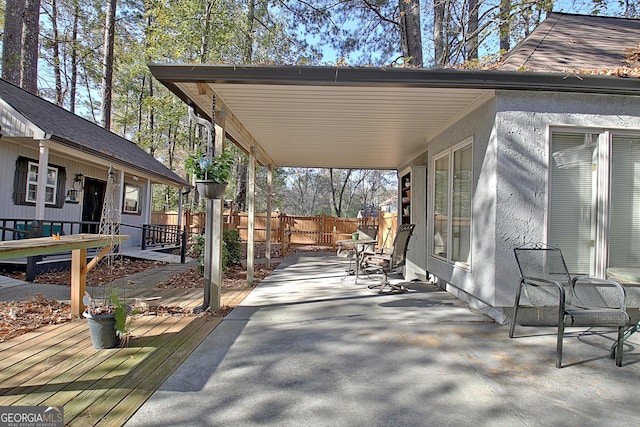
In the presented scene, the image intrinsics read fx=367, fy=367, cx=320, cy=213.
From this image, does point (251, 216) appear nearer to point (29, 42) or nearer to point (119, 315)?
point (119, 315)

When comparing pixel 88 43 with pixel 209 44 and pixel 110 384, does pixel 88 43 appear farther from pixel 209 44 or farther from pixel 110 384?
pixel 110 384

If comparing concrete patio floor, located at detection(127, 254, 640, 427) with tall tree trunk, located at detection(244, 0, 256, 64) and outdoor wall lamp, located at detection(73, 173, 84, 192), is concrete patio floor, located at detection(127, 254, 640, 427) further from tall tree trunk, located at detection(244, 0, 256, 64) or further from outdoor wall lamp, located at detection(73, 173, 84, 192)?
tall tree trunk, located at detection(244, 0, 256, 64)

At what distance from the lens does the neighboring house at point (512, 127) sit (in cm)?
367

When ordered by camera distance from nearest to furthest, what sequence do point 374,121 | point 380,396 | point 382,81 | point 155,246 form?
point 380,396 → point 382,81 → point 374,121 → point 155,246

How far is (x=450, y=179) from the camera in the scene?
537 cm

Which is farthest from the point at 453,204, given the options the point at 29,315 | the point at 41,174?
the point at 41,174

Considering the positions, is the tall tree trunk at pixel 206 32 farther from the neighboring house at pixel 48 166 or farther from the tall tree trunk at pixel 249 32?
the neighboring house at pixel 48 166

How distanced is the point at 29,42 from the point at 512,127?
11.3 meters

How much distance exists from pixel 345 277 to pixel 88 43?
20146 mm

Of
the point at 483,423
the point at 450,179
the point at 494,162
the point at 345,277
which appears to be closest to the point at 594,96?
the point at 494,162

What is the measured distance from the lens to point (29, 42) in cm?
923

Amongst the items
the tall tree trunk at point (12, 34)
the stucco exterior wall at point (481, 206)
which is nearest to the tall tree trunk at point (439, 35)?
the stucco exterior wall at point (481, 206)

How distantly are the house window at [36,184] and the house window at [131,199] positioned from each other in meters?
2.59

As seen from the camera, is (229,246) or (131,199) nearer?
(229,246)
